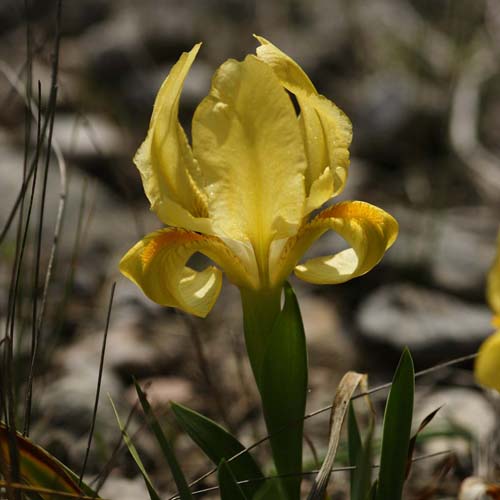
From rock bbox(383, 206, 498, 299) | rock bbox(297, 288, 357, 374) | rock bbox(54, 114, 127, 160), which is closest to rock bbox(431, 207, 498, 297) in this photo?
rock bbox(383, 206, 498, 299)

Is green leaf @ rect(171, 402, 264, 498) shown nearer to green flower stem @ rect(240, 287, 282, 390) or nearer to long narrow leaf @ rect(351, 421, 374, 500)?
green flower stem @ rect(240, 287, 282, 390)

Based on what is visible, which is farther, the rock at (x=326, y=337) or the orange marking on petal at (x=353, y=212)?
the rock at (x=326, y=337)

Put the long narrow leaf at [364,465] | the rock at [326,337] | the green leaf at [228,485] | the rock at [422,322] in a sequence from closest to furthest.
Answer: the long narrow leaf at [364,465]
the green leaf at [228,485]
the rock at [422,322]
the rock at [326,337]

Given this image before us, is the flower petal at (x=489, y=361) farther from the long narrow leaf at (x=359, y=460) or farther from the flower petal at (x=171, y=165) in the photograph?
the flower petal at (x=171, y=165)

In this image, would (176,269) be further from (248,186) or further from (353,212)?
(353,212)

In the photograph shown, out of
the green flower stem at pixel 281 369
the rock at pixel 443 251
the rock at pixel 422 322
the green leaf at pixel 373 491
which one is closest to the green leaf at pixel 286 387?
the green flower stem at pixel 281 369

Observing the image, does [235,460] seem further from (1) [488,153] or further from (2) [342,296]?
(1) [488,153]
